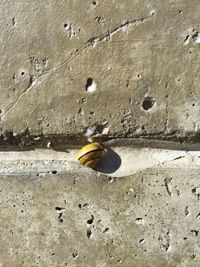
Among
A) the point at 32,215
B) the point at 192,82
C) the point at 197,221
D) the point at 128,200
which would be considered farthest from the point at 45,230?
the point at 192,82

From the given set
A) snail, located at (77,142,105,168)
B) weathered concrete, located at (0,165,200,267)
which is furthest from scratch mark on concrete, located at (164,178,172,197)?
snail, located at (77,142,105,168)

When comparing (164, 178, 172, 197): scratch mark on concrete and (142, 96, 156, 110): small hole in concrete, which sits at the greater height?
(142, 96, 156, 110): small hole in concrete

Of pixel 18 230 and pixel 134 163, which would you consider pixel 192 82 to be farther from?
pixel 18 230

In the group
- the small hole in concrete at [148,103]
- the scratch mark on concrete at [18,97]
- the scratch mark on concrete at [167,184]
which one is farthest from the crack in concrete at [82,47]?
the scratch mark on concrete at [167,184]

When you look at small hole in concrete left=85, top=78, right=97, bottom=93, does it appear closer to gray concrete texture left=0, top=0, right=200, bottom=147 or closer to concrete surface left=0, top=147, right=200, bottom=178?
gray concrete texture left=0, top=0, right=200, bottom=147

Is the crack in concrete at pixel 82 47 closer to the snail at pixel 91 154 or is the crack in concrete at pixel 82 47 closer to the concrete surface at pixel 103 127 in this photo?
the concrete surface at pixel 103 127

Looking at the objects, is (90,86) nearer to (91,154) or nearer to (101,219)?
(91,154)
